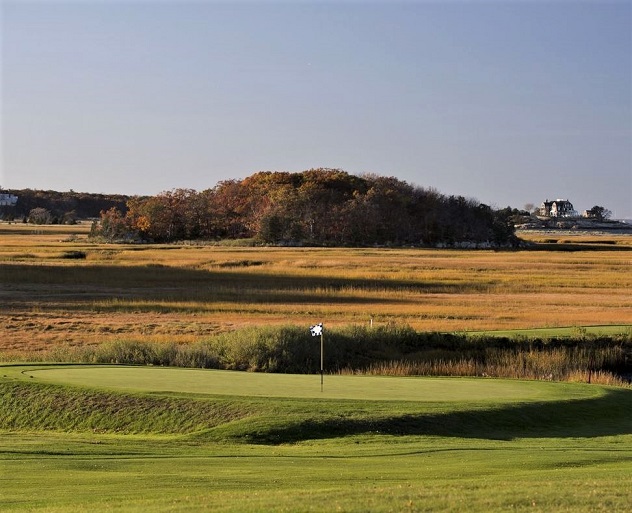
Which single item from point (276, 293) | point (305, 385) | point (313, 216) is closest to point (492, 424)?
point (305, 385)

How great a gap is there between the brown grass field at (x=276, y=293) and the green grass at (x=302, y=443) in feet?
48.2

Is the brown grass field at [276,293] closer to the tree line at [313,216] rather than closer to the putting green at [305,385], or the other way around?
the putting green at [305,385]

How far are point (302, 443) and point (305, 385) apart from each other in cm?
455

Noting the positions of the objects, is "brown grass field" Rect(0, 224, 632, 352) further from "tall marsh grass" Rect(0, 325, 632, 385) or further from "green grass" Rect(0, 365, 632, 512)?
"green grass" Rect(0, 365, 632, 512)

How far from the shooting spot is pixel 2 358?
95.4 ft

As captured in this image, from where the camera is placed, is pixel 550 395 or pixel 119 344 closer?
pixel 550 395

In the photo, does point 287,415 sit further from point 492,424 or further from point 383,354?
point 383,354

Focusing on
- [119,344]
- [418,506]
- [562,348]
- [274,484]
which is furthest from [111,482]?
[562,348]

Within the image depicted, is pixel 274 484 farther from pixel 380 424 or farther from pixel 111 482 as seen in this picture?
pixel 380 424

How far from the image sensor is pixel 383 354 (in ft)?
106

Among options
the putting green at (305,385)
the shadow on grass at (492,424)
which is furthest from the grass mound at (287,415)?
the putting green at (305,385)

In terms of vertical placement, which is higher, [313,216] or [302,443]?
[313,216]

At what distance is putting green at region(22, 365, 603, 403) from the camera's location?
19.5 meters

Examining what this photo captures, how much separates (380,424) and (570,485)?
5.67 m
